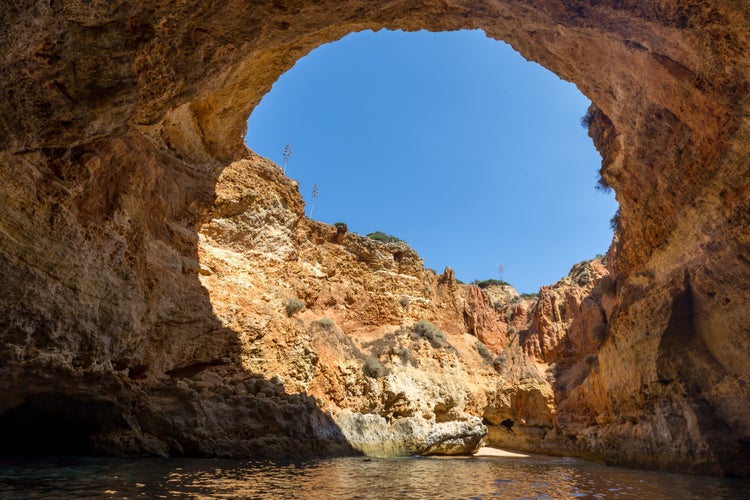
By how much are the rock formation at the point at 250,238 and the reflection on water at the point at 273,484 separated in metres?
2.20

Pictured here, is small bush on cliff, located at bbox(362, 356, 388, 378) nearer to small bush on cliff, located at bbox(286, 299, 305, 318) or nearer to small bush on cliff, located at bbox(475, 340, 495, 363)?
small bush on cliff, located at bbox(286, 299, 305, 318)

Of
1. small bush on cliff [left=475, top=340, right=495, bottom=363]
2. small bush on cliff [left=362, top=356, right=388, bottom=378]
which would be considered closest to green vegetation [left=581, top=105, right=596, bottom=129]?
small bush on cliff [left=362, top=356, right=388, bottom=378]

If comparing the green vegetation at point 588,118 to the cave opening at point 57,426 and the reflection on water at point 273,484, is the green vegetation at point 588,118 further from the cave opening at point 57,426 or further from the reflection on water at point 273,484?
the cave opening at point 57,426

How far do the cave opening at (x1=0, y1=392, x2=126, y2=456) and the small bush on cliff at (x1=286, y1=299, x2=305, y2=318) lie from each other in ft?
30.8

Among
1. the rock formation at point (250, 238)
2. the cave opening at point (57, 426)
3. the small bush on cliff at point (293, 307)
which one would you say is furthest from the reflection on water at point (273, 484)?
the small bush on cliff at point (293, 307)

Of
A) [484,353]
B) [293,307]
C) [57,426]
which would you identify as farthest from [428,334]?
[57,426]

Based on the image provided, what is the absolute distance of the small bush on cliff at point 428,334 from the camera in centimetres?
2722

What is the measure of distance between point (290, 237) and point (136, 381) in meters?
12.5

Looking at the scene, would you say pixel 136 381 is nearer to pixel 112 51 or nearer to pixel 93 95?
pixel 93 95

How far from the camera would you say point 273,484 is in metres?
7.62

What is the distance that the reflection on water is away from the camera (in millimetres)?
6099

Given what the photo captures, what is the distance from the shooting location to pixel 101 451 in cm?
1092

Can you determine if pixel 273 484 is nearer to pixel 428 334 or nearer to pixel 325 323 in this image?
pixel 325 323

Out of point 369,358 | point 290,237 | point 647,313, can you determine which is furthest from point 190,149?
point 647,313
